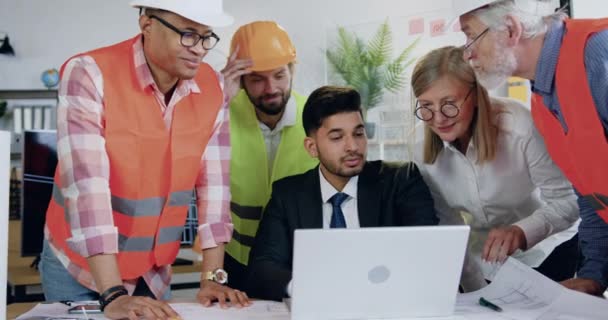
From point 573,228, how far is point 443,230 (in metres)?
0.84

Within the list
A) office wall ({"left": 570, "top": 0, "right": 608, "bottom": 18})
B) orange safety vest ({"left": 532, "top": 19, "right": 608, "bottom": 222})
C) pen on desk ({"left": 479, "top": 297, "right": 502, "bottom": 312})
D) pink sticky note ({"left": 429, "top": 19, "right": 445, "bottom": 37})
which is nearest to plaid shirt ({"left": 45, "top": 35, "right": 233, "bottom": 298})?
pen on desk ({"left": 479, "top": 297, "right": 502, "bottom": 312})

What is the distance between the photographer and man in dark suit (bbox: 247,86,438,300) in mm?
1794

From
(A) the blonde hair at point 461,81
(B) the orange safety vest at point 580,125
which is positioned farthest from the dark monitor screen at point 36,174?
(B) the orange safety vest at point 580,125

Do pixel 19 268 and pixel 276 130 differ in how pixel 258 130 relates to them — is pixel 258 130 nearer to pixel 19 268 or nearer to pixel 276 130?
pixel 276 130

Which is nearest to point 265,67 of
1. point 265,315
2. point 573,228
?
point 265,315

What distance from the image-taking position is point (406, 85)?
7.45 feet

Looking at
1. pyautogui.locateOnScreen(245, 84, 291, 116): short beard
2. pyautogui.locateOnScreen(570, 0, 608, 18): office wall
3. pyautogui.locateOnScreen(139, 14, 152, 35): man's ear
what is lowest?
pyautogui.locateOnScreen(245, 84, 291, 116): short beard

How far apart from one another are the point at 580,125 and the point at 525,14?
297 mm

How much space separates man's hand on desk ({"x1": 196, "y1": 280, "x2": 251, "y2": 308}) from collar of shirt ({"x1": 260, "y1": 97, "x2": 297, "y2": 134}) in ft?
2.02

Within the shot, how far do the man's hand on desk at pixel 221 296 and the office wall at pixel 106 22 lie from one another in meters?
1.03

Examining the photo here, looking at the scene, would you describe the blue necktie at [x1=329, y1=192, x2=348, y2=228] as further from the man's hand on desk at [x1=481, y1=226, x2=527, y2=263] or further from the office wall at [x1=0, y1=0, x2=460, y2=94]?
the office wall at [x1=0, y1=0, x2=460, y2=94]

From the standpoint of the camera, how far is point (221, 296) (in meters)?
1.48

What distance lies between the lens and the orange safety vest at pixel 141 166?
1526mm

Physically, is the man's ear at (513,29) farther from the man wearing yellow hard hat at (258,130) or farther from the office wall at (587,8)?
the office wall at (587,8)
